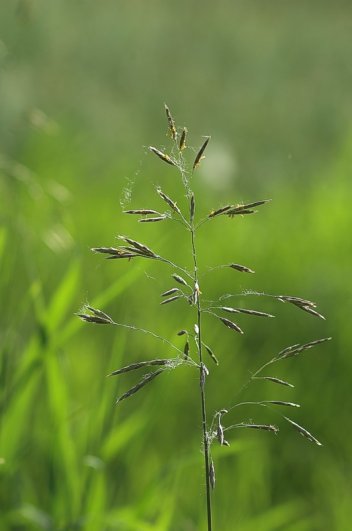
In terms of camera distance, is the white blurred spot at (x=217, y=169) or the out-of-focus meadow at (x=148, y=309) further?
the white blurred spot at (x=217, y=169)

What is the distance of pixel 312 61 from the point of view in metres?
9.84

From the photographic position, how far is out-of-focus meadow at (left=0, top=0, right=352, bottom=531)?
1734 millimetres

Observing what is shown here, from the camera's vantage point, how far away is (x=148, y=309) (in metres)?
3.23

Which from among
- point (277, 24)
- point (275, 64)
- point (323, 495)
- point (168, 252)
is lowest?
point (323, 495)

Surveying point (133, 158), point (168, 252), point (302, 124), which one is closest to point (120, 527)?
point (168, 252)

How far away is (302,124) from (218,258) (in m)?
4.54

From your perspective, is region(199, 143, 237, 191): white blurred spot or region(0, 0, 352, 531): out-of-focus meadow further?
region(199, 143, 237, 191): white blurred spot

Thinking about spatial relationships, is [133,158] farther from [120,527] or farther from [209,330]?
[120,527]

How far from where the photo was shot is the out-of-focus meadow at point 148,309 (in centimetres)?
173

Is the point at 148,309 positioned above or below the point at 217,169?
below

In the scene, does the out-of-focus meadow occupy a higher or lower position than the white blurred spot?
lower

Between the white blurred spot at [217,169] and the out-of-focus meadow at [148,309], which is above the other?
the white blurred spot at [217,169]

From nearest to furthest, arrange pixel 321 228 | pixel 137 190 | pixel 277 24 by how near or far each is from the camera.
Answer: pixel 321 228
pixel 137 190
pixel 277 24

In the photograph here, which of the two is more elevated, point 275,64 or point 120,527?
point 275,64
